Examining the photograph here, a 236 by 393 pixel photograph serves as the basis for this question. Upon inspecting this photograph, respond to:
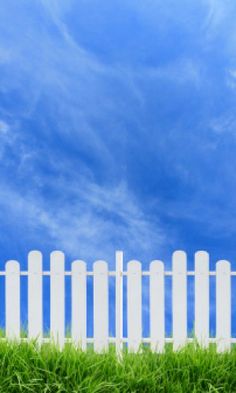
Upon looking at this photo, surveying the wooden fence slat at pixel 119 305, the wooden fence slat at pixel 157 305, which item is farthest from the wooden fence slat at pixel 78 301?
the wooden fence slat at pixel 157 305

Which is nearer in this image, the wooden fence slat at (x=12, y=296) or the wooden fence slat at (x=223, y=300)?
the wooden fence slat at (x=223, y=300)

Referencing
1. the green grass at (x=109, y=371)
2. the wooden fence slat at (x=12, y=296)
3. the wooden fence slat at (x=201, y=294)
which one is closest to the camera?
the green grass at (x=109, y=371)

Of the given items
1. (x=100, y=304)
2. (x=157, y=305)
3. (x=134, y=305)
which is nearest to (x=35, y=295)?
(x=100, y=304)

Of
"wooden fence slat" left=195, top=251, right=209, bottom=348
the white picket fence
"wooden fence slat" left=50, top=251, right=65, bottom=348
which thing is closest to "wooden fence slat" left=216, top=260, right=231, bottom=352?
the white picket fence

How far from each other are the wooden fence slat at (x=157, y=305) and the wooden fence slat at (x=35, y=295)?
1249mm

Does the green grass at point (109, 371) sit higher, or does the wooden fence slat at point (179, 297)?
the wooden fence slat at point (179, 297)

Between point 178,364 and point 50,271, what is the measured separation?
6.15ft

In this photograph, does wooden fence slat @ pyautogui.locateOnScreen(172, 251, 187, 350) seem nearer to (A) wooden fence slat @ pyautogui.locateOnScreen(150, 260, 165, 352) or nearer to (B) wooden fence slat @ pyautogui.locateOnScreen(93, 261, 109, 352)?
(A) wooden fence slat @ pyautogui.locateOnScreen(150, 260, 165, 352)

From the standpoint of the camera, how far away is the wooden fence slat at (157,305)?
8.74 m

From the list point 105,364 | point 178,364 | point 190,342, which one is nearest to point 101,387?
point 105,364

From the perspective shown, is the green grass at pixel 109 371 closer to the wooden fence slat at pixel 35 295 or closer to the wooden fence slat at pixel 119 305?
the wooden fence slat at pixel 119 305

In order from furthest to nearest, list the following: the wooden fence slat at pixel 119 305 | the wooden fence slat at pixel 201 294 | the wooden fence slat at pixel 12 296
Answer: the wooden fence slat at pixel 12 296 → the wooden fence slat at pixel 201 294 → the wooden fence slat at pixel 119 305

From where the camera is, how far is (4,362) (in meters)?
7.93

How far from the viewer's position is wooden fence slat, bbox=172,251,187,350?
28.7ft
